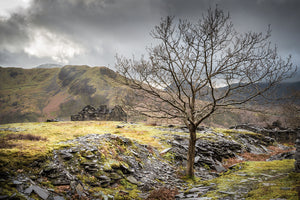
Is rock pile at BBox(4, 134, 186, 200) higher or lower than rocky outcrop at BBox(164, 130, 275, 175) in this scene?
higher

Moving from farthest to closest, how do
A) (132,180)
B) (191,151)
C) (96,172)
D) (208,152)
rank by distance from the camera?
(208,152)
(191,151)
(132,180)
(96,172)

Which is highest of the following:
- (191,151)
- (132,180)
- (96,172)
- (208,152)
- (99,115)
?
(191,151)

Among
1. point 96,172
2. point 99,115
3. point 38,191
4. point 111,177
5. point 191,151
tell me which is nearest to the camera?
point 38,191

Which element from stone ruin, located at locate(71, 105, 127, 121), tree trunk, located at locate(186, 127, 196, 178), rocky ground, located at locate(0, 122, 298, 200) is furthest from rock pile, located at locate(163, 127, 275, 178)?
stone ruin, located at locate(71, 105, 127, 121)

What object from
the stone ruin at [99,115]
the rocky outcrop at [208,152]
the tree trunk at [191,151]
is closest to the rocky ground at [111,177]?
the rocky outcrop at [208,152]

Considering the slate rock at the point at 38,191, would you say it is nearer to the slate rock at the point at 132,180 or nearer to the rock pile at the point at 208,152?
the slate rock at the point at 132,180

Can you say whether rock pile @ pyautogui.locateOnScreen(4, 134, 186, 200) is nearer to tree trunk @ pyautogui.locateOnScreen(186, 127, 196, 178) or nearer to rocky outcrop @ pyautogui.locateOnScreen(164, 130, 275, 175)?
tree trunk @ pyautogui.locateOnScreen(186, 127, 196, 178)

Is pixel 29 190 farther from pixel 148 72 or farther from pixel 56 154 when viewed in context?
Result: pixel 148 72

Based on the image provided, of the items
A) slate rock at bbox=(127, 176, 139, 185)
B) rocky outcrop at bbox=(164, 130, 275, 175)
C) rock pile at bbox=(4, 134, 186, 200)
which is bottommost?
rocky outcrop at bbox=(164, 130, 275, 175)

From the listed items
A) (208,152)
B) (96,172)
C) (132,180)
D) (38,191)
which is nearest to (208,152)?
(208,152)

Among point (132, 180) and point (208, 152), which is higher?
point (132, 180)

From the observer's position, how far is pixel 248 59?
8.14m

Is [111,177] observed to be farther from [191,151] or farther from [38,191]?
[191,151]

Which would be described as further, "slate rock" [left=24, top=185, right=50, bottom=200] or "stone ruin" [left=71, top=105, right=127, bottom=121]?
"stone ruin" [left=71, top=105, right=127, bottom=121]
